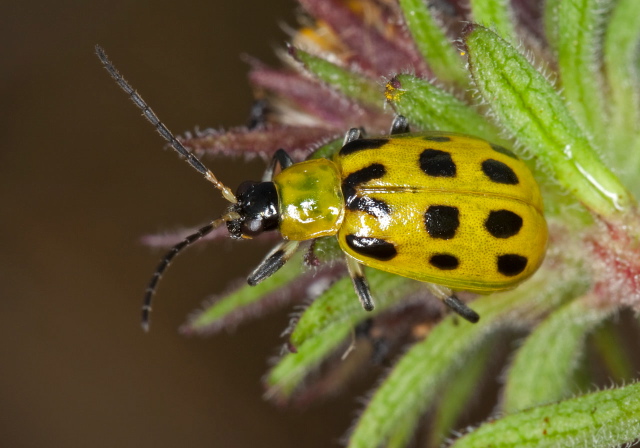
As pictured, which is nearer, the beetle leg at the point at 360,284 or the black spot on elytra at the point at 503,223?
the black spot on elytra at the point at 503,223

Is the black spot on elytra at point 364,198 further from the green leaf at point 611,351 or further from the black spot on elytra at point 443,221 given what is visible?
the green leaf at point 611,351

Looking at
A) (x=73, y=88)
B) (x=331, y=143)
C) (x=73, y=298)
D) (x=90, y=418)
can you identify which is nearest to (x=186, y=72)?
(x=73, y=88)

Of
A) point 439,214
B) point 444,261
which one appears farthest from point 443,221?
point 444,261

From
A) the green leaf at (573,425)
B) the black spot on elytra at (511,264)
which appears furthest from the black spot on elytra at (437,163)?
the green leaf at (573,425)

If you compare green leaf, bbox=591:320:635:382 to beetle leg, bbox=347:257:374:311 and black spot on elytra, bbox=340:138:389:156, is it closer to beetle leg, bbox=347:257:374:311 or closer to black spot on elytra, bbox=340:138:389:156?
beetle leg, bbox=347:257:374:311

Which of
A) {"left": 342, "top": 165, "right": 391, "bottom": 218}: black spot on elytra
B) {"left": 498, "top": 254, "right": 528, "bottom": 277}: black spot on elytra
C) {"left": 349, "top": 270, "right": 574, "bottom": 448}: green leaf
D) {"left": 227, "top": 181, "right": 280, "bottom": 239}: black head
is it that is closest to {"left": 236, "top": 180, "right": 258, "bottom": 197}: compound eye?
{"left": 227, "top": 181, "right": 280, "bottom": 239}: black head

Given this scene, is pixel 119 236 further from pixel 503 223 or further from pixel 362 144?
pixel 503 223
